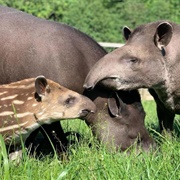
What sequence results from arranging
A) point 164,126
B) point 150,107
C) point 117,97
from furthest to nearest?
point 150,107, point 164,126, point 117,97

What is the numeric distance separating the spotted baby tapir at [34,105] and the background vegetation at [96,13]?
1308 cm

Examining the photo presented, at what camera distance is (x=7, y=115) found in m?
5.45

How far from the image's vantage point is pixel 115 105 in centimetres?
607

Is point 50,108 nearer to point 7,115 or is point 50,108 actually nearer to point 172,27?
point 7,115

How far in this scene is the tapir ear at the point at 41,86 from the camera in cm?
549

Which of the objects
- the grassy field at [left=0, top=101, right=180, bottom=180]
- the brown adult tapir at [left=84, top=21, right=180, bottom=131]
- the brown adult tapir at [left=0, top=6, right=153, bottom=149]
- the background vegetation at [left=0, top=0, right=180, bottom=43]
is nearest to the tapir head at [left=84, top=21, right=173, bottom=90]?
the brown adult tapir at [left=84, top=21, right=180, bottom=131]

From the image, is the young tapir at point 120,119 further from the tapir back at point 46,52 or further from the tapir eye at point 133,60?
the tapir eye at point 133,60

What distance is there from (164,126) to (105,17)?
1377 centimetres

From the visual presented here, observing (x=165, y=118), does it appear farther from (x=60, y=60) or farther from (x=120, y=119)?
(x=60, y=60)

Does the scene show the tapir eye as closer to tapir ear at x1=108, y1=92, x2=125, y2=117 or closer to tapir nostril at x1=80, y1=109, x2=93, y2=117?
tapir ear at x1=108, y1=92, x2=125, y2=117

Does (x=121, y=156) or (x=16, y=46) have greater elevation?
(x=16, y=46)

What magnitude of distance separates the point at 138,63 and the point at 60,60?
2.57 ft

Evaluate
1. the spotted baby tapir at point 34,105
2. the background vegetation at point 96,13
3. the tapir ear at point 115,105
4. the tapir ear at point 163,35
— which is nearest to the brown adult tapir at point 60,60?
the tapir ear at point 115,105

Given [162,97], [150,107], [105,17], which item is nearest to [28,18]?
[162,97]
